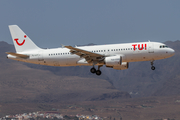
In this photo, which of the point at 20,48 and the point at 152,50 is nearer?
the point at 152,50

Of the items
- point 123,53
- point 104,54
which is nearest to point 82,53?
point 104,54

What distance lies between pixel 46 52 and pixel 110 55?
515 inches

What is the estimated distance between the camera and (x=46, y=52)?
65750 mm

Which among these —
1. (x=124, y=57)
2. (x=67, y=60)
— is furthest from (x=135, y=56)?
(x=67, y=60)

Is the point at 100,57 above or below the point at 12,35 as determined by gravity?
below

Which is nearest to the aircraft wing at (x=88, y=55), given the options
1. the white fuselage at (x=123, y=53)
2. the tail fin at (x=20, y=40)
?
the white fuselage at (x=123, y=53)

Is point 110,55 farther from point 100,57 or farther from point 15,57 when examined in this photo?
point 15,57

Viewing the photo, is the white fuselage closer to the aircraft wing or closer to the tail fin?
the aircraft wing

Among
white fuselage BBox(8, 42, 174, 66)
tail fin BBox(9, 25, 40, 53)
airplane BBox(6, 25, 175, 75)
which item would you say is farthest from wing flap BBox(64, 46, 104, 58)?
tail fin BBox(9, 25, 40, 53)

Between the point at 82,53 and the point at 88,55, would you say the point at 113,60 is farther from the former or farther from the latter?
the point at 82,53

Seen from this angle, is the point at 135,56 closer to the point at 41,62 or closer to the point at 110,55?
the point at 110,55

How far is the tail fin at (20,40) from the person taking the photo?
68.3 meters

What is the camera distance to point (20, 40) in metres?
68.9

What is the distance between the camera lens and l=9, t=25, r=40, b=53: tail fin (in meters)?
68.3
